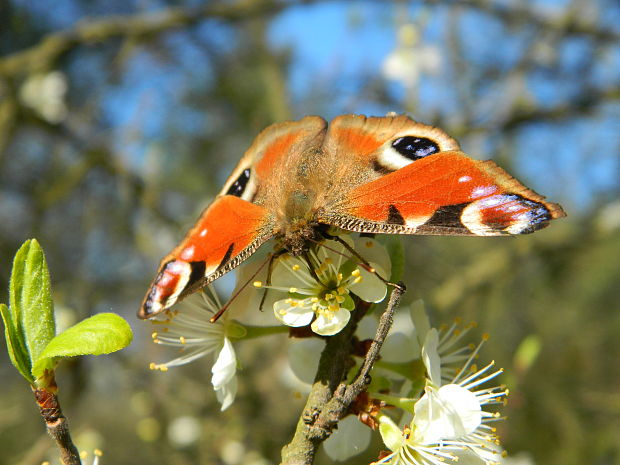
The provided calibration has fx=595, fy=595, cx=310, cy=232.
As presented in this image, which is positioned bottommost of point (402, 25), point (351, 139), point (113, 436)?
point (113, 436)

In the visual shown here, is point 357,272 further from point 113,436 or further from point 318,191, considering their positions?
point 113,436

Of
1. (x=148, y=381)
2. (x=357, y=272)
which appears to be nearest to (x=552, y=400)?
(x=148, y=381)

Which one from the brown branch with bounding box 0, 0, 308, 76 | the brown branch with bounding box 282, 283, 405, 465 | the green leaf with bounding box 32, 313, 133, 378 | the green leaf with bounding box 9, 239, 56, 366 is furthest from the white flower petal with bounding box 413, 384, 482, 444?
A: the brown branch with bounding box 0, 0, 308, 76

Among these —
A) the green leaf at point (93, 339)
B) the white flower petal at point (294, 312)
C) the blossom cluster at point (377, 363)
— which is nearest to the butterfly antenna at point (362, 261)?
the blossom cluster at point (377, 363)

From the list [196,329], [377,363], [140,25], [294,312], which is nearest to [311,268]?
[294,312]

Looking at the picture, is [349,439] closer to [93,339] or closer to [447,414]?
[447,414]

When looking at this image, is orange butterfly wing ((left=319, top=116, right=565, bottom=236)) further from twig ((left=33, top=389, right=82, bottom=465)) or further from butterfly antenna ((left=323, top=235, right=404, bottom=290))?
twig ((left=33, top=389, right=82, bottom=465))

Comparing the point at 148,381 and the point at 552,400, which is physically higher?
the point at 148,381
